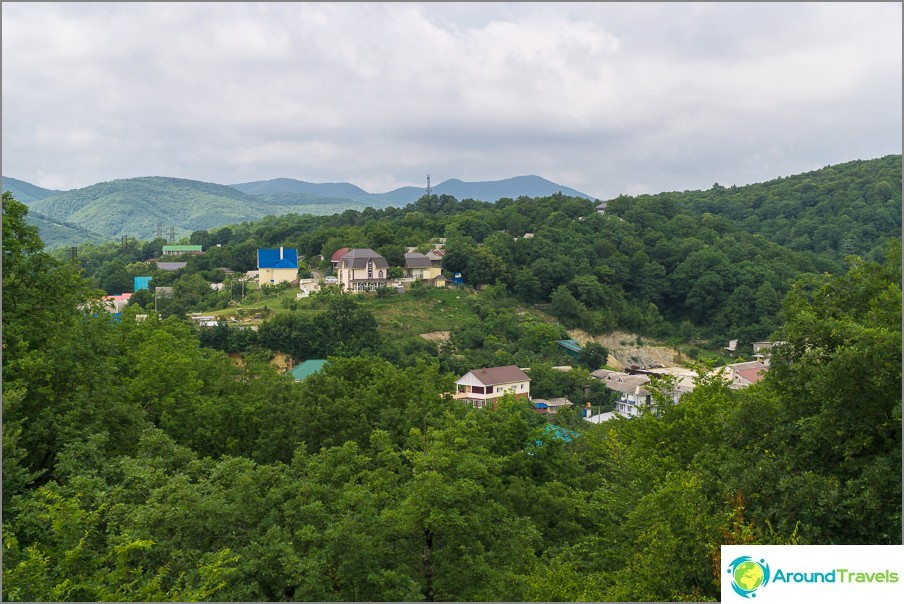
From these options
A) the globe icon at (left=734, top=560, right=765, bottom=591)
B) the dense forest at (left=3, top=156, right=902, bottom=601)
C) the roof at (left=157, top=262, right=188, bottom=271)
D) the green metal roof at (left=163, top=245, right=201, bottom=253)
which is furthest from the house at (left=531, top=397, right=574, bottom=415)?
the green metal roof at (left=163, top=245, right=201, bottom=253)

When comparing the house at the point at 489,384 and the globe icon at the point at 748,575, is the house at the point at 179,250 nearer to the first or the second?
the house at the point at 489,384

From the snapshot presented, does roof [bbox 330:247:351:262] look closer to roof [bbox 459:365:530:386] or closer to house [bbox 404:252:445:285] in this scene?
house [bbox 404:252:445:285]

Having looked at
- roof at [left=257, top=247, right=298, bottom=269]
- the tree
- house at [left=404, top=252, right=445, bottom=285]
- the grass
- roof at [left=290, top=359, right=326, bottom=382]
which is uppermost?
roof at [left=257, top=247, right=298, bottom=269]

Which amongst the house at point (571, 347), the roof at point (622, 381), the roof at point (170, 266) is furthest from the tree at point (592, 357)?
the roof at point (170, 266)

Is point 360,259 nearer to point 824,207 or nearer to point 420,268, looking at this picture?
point 420,268

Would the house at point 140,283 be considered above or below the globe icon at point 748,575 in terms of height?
above

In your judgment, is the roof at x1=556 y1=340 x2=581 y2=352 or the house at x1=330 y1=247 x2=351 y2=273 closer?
the roof at x1=556 y1=340 x2=581 y2=352

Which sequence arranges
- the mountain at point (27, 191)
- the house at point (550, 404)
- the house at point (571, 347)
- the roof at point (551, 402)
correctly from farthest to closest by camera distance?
the mountain at point (27, 191) < the house at point (571, 347) < the roof at point (551, 402) < the house at point (550, 404)
